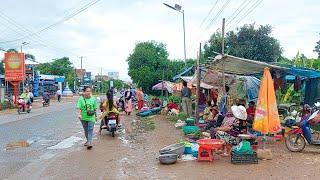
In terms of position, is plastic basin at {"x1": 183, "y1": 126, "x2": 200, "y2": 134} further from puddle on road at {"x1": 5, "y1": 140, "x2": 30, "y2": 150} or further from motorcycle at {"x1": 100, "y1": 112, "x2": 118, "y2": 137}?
puddle on road at {"x1": 5, "y1": 140, "x2": 30, "y2": 150}

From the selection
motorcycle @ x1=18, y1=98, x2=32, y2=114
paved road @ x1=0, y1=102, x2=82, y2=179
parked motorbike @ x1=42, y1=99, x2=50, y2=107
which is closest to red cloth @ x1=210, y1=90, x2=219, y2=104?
paved road @ x1=0, y1=102, x2=82, y2=179

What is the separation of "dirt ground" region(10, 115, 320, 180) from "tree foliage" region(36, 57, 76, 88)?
83797 mm

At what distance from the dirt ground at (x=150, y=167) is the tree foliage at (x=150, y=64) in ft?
114

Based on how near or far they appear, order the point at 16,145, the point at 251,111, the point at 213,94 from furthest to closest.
→ the point at 213,94, the point at 251,111, the point at 16,145

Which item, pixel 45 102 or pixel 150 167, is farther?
pixel 45 102

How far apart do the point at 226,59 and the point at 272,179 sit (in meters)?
5.78

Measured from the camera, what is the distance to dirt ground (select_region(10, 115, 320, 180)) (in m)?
8.62

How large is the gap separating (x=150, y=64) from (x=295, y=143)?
40.0 m

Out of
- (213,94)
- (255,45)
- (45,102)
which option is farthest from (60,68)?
(213,94)

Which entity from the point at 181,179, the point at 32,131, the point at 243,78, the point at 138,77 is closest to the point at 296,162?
the point at 181,179

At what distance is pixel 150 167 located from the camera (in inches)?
376

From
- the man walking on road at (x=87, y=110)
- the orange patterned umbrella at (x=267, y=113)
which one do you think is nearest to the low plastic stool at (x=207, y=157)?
the orange patterned umbrella at (x=267, y=113)

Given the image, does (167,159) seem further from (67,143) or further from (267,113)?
(67,143)

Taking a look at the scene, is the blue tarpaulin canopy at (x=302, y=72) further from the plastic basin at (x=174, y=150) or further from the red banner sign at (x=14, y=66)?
the red banner sign at (x=14, y=66)
